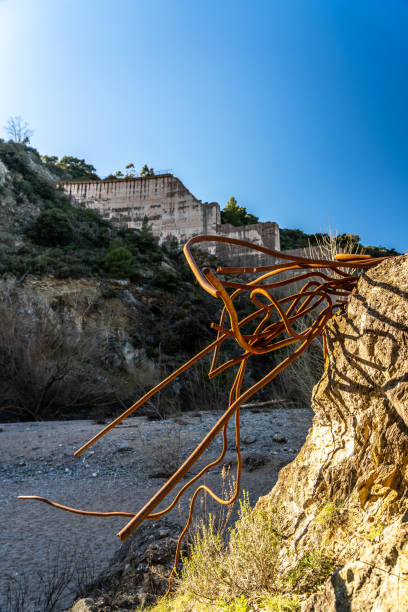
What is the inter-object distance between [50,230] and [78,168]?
89.9 feet

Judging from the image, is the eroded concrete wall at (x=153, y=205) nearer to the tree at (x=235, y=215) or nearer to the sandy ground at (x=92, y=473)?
the tree at (x=235, y=215)

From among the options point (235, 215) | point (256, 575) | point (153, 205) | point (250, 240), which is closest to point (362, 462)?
point (256, 575)

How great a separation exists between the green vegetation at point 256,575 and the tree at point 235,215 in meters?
30.0

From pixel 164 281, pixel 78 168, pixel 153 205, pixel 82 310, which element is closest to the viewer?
pixel 82 310

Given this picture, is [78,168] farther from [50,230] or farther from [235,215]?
[50,230]

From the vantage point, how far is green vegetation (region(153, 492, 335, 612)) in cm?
106

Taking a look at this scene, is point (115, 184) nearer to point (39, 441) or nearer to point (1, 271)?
point (1, 271)

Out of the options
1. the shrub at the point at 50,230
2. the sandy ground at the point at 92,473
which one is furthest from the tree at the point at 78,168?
the sandy ground at the point at 92,473

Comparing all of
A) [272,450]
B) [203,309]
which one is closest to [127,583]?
[272,450]

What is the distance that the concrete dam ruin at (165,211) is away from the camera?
74.4 feet

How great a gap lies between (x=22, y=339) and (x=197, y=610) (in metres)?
10.2

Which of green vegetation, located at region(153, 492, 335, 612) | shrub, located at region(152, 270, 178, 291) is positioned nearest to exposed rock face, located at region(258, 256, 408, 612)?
green vegetation, located at region(153, 492, 335, 612)

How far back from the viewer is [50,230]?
18.8 m

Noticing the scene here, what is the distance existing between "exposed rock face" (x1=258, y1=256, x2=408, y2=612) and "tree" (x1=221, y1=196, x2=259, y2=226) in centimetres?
3009
